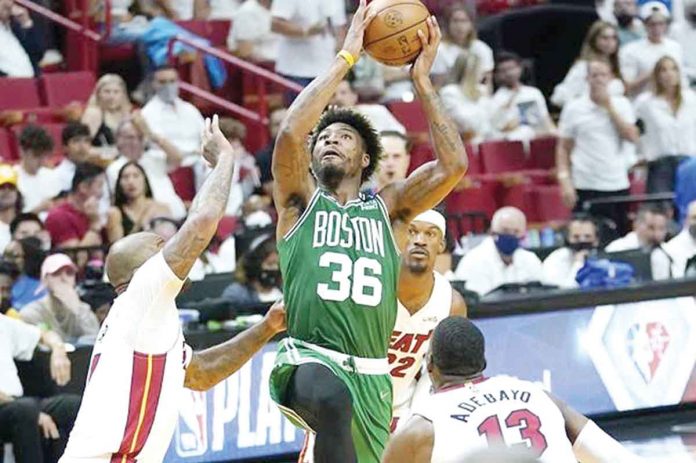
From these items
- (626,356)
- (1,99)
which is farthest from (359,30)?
(1,99)

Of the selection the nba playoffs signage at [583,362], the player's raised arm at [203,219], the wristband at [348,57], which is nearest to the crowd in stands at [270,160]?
the nba playoffs signage at [583,362]

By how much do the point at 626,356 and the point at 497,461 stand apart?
8.90 metres

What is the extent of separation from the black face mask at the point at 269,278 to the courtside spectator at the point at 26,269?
1.39m

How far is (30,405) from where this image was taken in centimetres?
966

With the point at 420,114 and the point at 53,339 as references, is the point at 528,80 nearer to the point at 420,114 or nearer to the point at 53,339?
the point at 420,114

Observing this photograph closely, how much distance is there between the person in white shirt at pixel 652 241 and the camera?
12.9m

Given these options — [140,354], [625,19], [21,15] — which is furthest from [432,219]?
[625,19]

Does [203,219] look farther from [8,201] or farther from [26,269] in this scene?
[8,201]

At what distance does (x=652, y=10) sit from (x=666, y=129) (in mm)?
1473

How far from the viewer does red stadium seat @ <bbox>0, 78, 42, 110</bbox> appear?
13773mm

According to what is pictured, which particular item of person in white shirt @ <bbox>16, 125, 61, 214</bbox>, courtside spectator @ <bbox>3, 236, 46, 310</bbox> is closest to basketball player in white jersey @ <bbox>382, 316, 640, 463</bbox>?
courtside spectator @ <bbox>3, 236, 46, 310</bbox>

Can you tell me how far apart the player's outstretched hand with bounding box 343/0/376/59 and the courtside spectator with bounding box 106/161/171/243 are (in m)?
4.87

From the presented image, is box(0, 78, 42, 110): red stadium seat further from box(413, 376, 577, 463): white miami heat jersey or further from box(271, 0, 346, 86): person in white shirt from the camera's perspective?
box(413, 376, 577, 463): white miami heat jersey

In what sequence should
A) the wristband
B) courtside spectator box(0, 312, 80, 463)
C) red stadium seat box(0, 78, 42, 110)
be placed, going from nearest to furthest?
the wristband → courtside spectator box(0, 312, 80, 463) → red stadium seat box(0, 78, 42, 110)
